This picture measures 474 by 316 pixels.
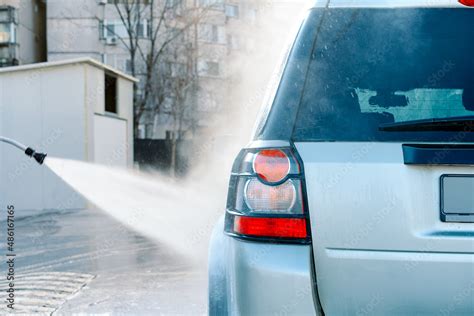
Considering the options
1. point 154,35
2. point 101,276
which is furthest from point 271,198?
point 154,35

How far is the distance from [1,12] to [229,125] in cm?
1465

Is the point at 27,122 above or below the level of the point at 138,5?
below

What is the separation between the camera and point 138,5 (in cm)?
3225

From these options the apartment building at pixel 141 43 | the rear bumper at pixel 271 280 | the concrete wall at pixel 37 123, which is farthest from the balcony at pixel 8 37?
the rear bumper at pixel 271 280

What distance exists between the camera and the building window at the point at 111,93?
757 inches

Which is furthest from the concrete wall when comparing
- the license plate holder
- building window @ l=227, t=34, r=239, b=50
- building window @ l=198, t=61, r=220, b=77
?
building window @ l=227, t=34, r=239, b=50

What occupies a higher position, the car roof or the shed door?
→ the car roof

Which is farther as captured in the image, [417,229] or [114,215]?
[114,215]

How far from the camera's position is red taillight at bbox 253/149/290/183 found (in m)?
2.16

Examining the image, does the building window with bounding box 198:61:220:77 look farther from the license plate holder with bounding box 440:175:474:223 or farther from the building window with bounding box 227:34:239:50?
the license plate holder with bounding box 440:175:474:223

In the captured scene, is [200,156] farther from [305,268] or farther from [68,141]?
[305,268]

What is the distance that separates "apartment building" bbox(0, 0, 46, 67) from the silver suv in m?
37.5

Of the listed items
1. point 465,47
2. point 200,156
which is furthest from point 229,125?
point 465,47

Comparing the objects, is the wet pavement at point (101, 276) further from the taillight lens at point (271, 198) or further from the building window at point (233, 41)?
the building window at point (233, 41)
